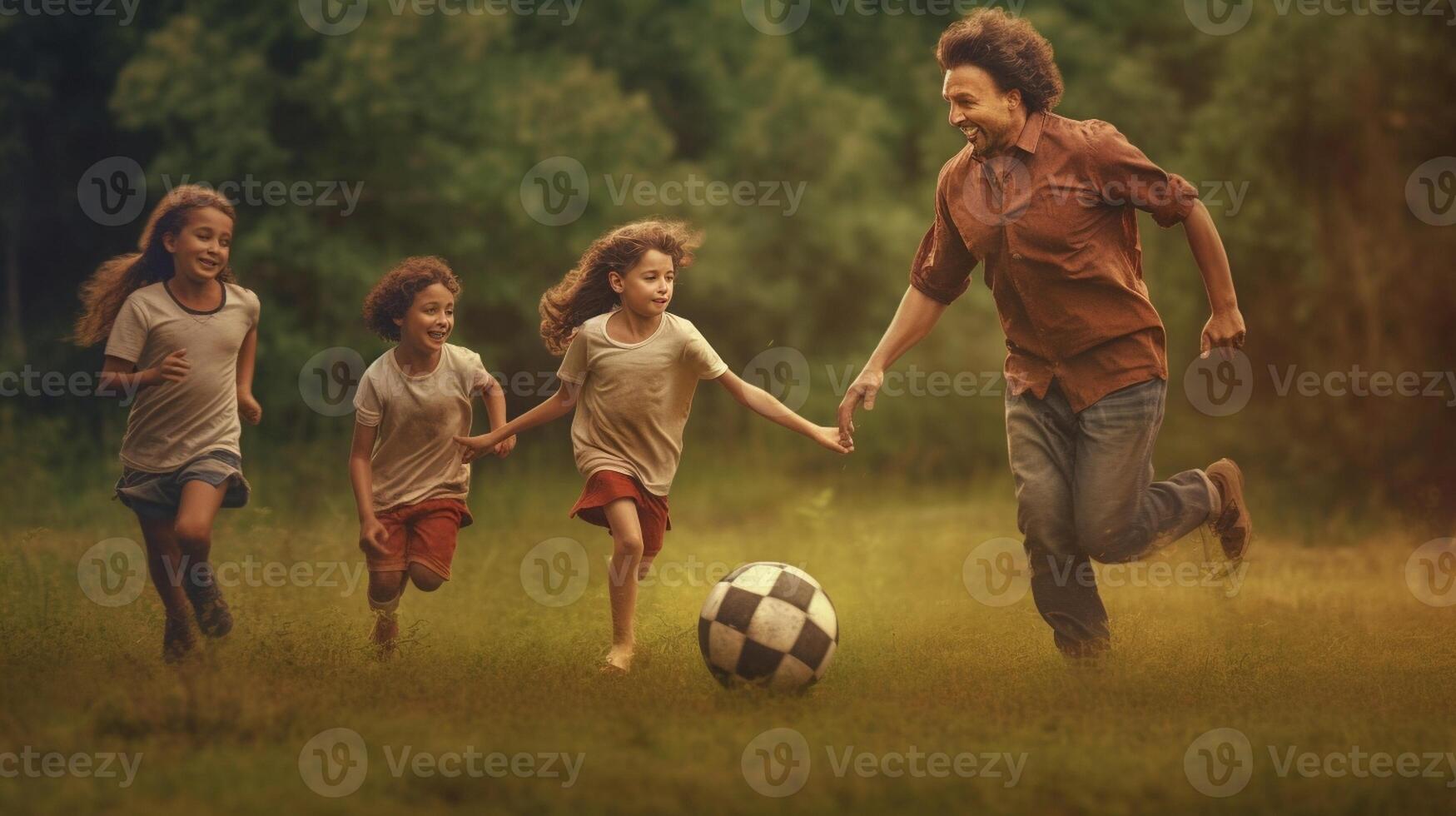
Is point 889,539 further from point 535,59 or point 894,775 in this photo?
point 535,59

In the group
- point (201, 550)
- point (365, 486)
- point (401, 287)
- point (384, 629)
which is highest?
point (401, 287)

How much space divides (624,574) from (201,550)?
2054 mm

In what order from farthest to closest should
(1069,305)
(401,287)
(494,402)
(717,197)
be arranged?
(717,197)
(494,402)
(401,287)
(1069,305)

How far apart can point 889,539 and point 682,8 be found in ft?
29.4

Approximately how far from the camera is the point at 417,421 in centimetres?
747

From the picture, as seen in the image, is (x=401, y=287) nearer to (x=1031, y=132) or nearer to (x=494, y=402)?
(x=494, y=402)

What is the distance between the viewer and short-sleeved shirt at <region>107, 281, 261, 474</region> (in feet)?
23.6

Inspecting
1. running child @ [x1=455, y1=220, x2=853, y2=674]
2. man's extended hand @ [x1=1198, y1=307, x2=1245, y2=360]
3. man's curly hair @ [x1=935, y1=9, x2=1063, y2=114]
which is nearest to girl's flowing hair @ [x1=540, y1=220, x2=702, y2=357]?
running child @ [x1=455, y1=220, x2=853, y2=674]

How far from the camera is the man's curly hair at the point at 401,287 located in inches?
292

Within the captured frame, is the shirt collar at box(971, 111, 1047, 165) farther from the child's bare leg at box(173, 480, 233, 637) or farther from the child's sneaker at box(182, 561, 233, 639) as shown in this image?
the child's sneaker at box(182, 561, 233, 639)

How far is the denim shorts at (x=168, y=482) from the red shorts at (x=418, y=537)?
2.44ft

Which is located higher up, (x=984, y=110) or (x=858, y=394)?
(x=984, y=110)

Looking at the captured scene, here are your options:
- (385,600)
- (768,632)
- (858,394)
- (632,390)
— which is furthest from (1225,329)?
(385,600)

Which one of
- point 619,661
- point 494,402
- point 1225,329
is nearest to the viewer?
point 1225,329
